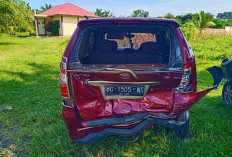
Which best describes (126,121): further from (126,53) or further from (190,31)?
(190,31)

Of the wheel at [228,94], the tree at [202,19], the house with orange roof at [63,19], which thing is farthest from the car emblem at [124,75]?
the house with orange roof at [63,19]

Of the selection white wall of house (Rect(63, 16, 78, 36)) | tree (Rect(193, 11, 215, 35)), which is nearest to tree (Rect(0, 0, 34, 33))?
white wall of house (Rect(63, 16, 78, 36))

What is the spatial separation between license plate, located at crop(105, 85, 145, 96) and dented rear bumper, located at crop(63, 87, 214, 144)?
4.6 inches

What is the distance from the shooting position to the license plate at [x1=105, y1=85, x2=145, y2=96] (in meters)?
2.42

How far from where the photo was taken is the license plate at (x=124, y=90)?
2.42 meters

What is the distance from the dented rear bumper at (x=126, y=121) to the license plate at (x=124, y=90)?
0.12 meters

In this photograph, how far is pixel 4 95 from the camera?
514 centimetres

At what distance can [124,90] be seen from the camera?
2.44 metres

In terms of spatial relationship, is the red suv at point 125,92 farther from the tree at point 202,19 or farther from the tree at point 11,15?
the tree at point 202,19

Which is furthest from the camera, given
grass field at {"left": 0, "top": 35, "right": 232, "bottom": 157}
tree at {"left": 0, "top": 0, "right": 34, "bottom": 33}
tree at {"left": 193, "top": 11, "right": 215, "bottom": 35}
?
tree at {"left": 193, "top": 11, "right": 215, "bottom": 35}

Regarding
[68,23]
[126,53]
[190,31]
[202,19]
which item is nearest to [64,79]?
[126,53]

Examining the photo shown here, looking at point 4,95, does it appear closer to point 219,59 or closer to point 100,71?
point 100,71

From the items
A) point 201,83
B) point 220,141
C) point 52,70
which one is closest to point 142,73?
point 220,141

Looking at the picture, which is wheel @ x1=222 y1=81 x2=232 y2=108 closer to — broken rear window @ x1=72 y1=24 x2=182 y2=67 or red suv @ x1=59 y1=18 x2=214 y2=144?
broken rear window @ x1=72 y1=24 x2=182 y2=67
